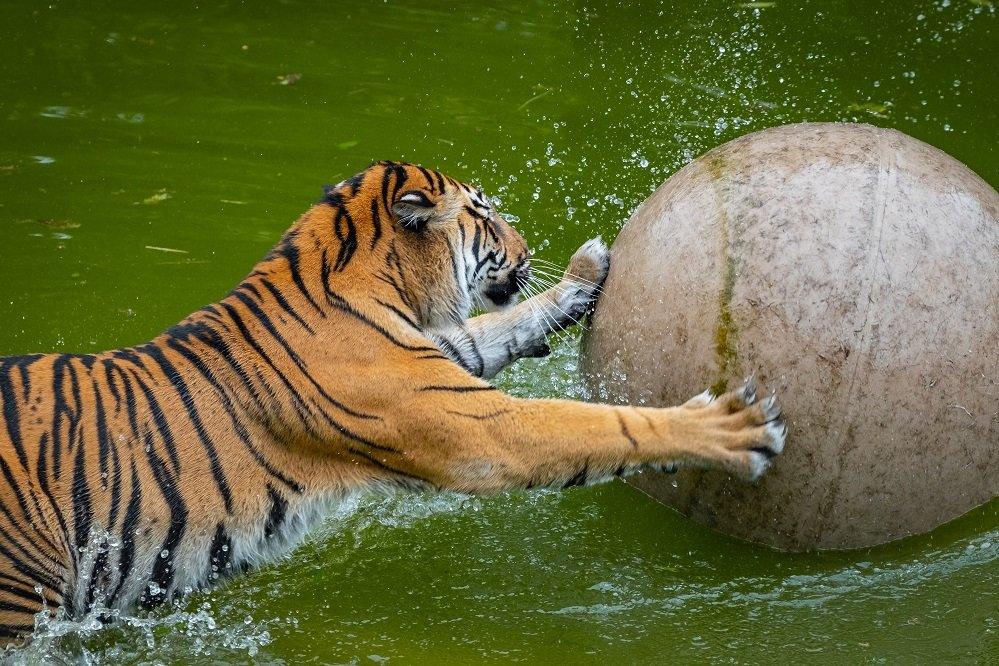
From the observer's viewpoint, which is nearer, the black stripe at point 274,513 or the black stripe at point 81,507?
the black stripe at point 81,507

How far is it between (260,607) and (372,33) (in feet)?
19.2

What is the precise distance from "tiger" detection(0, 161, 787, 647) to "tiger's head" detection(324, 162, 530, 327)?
1 centimetres

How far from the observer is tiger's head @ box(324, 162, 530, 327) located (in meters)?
4.23

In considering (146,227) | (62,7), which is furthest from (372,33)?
(146,227)

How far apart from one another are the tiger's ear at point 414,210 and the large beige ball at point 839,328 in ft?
2.41

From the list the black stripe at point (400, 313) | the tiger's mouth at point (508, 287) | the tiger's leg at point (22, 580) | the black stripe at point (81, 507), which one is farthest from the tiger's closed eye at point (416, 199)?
the tiger's leg at point (22, 580)

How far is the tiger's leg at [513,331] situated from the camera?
4637 millimetres

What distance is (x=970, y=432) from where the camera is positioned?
392 centimetres

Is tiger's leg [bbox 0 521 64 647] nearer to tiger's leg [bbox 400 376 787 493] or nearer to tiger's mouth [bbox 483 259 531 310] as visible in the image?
tiger's leg [bbox 400 376 787 493]

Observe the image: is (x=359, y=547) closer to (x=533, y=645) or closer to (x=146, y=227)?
(x=533, y=645)

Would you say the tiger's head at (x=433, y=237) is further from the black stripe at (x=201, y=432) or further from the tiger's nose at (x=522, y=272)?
the black stripe at (x=201, y=432)

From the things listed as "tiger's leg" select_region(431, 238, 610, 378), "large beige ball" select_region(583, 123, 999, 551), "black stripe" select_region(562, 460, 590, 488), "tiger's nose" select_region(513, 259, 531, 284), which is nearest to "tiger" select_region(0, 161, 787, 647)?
"black stripe" select_region(562, 460, 590, 488)

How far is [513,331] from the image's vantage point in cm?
486

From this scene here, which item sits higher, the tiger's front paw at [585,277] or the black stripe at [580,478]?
the tiger's front paw at [585,277]
